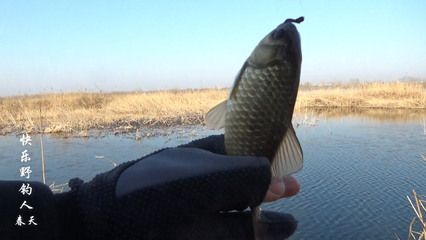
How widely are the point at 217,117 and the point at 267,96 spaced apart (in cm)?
27

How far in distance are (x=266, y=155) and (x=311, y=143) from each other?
12.5m

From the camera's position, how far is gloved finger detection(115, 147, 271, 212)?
59.9 inches

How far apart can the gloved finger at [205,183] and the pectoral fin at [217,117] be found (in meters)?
0.13

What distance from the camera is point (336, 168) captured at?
1077 cm

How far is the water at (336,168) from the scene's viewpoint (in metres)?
7.88

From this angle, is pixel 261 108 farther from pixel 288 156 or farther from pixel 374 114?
pixel 374 114

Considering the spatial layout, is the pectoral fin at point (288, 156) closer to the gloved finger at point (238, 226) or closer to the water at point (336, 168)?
the gloved finger at point (238, 226)

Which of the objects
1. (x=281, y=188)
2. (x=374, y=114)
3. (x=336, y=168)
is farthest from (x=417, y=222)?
(x=374, y=114)

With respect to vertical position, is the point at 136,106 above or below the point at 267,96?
below

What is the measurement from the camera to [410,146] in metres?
12.8

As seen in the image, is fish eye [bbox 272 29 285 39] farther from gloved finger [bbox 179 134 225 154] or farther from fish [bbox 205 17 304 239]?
gloved finger [bbox 179 134 225 154]

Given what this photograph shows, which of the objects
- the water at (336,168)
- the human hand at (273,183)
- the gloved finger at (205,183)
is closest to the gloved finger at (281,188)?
the human hand at (273,183)

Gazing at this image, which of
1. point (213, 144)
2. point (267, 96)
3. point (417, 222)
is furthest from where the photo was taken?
point (417, 222)

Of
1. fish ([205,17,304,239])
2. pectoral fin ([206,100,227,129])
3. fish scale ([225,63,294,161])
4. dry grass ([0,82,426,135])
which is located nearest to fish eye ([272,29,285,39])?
fish ([205,17,304,239])
